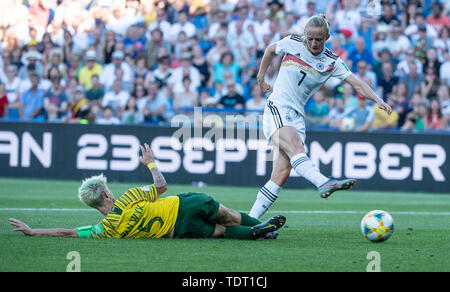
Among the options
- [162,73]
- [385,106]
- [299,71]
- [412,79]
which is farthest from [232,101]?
[385,106]

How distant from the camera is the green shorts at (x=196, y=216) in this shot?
775 centimetres

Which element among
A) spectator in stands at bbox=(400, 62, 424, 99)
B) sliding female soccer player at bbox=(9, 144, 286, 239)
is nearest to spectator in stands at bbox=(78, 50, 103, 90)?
spectator in stands at bbox=(400, 62, 424, 99)

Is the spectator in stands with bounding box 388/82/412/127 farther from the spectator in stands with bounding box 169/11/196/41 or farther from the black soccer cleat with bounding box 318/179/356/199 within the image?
the black soccer cleat with bounding box 318/179/356/199

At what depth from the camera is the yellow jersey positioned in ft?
25.0

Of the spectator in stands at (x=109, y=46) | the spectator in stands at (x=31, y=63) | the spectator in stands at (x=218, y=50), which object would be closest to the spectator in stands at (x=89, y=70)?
the spectator in stands at (x=109, y=46)

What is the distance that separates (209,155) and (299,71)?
8299 mm

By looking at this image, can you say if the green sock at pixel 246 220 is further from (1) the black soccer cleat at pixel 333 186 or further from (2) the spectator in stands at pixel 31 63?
(2) the spectator in stands at pixel 31 63

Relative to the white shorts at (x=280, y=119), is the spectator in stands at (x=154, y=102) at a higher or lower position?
higher

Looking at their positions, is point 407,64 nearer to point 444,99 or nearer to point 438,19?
point 444,99

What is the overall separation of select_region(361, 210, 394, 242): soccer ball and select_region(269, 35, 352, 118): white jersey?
1.53 metres

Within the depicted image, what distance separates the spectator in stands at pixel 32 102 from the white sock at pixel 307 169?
1150cm

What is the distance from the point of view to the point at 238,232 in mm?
8148
